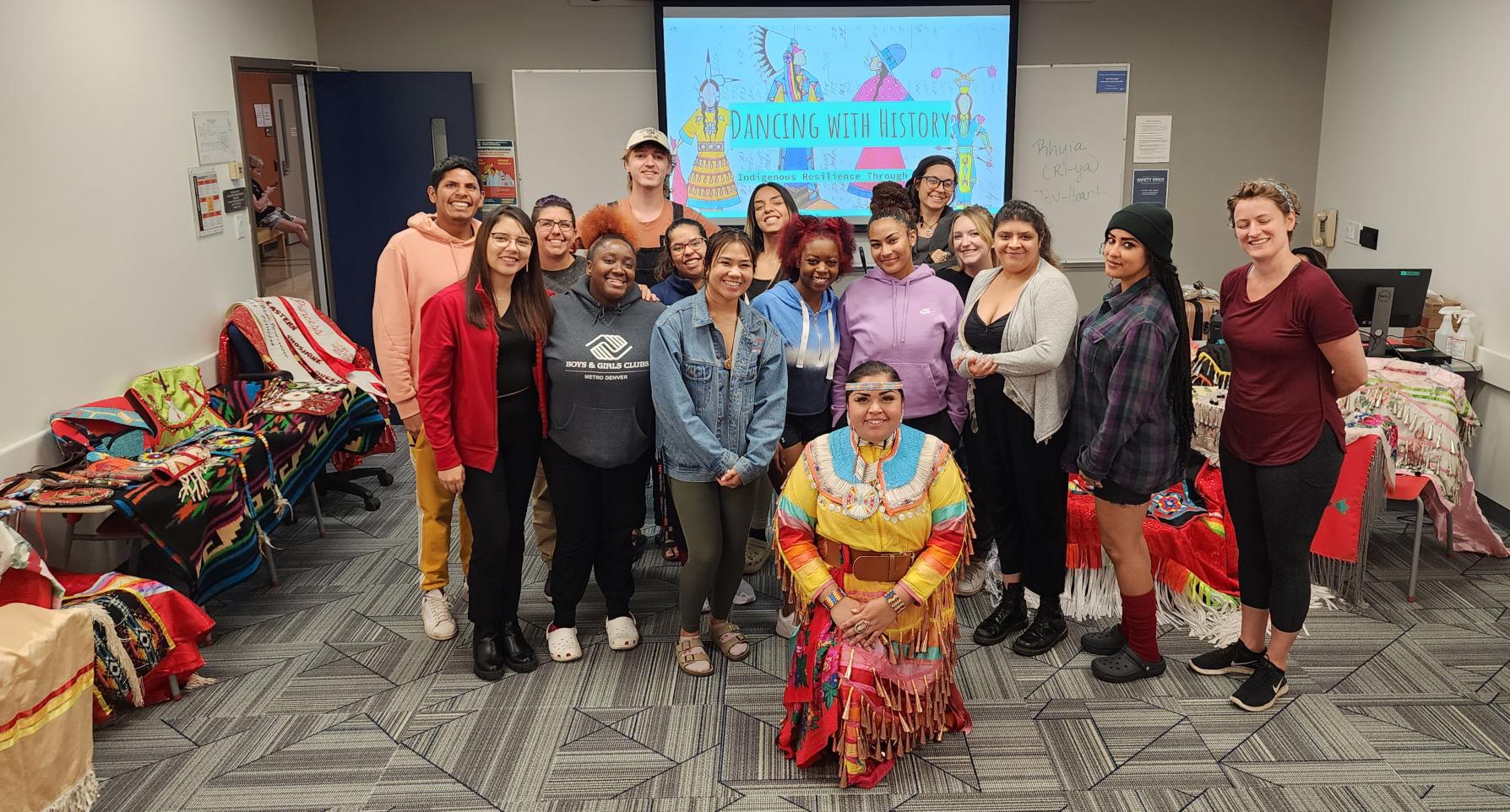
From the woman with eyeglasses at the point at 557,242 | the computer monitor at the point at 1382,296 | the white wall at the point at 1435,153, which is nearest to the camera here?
the woman with eyeglasses at the point at 557,242

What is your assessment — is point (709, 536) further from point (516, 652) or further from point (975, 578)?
point (975, 578)

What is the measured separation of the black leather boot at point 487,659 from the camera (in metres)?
3.21

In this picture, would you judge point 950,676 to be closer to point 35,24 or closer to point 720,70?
point 35,24

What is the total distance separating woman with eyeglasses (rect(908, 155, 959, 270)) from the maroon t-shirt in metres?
1.41

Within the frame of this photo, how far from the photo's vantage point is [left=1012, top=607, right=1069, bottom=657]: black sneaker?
3285 mm

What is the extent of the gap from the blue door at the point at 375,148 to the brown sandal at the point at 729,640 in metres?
3.57

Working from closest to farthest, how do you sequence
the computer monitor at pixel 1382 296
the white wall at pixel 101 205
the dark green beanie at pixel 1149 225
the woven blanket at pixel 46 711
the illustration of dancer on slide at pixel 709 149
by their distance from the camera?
the woven blanket at pixel 46 711, the dark green beanie at pixel 1149 225, the white wall at pixel 101 205, the computer monitor at pixel 1382 296, the illustration of dancer on slide at pixel 709 149

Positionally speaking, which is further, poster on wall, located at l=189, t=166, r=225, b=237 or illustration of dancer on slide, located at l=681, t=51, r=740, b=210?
illustration of dancer on slide, located at l=681, t=51, r=740, b=210

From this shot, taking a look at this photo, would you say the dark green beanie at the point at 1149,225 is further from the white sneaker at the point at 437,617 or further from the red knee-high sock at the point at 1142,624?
the white sneaker at the point at 437,617

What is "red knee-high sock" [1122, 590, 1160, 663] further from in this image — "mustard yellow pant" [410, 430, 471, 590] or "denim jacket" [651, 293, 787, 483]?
"mustard yellow pant" [410, 430, 471, 590]

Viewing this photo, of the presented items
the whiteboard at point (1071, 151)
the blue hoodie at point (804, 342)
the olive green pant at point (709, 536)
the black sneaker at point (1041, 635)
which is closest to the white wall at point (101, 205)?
the olive green pant at point (709, 536)

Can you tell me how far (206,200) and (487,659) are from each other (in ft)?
9.09

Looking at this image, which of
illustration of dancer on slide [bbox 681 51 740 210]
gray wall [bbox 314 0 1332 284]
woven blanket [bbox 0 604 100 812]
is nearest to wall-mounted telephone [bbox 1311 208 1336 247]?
gray wall [bbox 314 0 1332 284]

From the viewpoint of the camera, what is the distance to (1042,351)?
2896 millimetres
